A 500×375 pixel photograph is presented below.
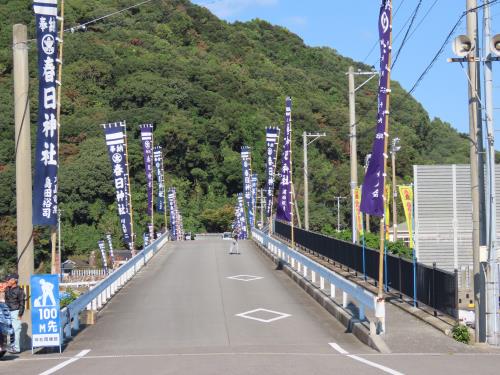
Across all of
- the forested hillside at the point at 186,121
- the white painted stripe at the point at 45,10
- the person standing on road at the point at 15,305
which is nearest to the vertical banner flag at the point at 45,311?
the person standing on road at the point at 15,305

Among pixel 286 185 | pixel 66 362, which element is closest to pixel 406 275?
pixel 66 362

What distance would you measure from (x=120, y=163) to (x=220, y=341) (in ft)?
65.6

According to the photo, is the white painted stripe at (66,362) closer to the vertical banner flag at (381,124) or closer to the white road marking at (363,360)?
the white road marking at (363,360)

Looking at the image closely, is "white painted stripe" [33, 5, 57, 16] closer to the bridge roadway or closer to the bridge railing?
the bridge railing

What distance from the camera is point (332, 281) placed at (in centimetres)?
1888

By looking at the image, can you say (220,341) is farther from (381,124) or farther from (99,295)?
(99,295)

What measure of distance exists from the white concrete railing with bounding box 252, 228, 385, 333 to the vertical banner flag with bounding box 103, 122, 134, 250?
7068 millimetres

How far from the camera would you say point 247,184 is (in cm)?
6019

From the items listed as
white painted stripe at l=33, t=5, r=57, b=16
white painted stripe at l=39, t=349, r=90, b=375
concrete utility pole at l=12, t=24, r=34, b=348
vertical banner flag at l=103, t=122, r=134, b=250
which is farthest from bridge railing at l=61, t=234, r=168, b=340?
white painted stripe at l=33, t=5, r=57, b=16

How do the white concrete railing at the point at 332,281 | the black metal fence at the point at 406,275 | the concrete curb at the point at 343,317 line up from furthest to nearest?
the black metal fence at the point at 406,275 < the white concrete railing at the point at 332,281 < the concrete curb at the point at 343,317

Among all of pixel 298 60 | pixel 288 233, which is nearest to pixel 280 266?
pixel 288 233

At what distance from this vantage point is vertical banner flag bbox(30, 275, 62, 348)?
1395 cm

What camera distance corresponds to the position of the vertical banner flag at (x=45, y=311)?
1395 cm

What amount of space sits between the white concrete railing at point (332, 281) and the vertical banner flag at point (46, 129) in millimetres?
6487
